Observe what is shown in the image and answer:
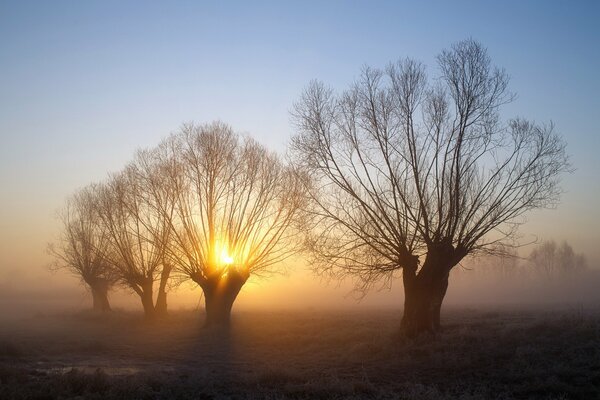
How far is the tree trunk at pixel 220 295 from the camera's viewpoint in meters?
29.5

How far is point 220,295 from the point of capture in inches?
1168

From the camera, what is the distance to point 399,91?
62.3 feet

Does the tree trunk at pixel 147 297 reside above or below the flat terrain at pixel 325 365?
above

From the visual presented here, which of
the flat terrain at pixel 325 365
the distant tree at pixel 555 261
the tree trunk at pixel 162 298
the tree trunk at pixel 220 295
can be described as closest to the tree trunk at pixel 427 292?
the flat terrain at pixel 325 365

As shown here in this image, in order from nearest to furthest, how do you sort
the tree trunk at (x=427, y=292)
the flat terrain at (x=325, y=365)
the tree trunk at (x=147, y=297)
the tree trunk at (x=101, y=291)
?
the flat terrain at (x=325, y=365) → the tree trunk at (x=427, y=292) → the tree trunk at (x=147, y=297) → the tree trunk at (x=101, y=291)

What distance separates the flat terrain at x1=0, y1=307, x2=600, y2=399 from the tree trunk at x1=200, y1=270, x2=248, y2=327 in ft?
13.1

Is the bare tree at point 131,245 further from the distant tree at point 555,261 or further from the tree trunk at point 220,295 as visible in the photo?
the distant tree at point 555,261

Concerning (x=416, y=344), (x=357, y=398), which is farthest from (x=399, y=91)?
(x=357, y=398)

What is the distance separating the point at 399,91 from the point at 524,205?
22.4ft

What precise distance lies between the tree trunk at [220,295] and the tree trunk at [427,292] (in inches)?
525

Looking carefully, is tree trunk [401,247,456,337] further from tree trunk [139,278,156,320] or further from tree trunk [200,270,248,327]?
tree trunk [139,278,156,320]

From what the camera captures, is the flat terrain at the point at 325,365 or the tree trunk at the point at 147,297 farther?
the tree trunk at the point at 147,297

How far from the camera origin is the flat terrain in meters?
11.3

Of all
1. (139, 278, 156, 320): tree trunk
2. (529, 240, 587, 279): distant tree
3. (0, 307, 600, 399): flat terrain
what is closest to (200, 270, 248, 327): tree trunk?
(0, 307, 600, 399): flat terrain
